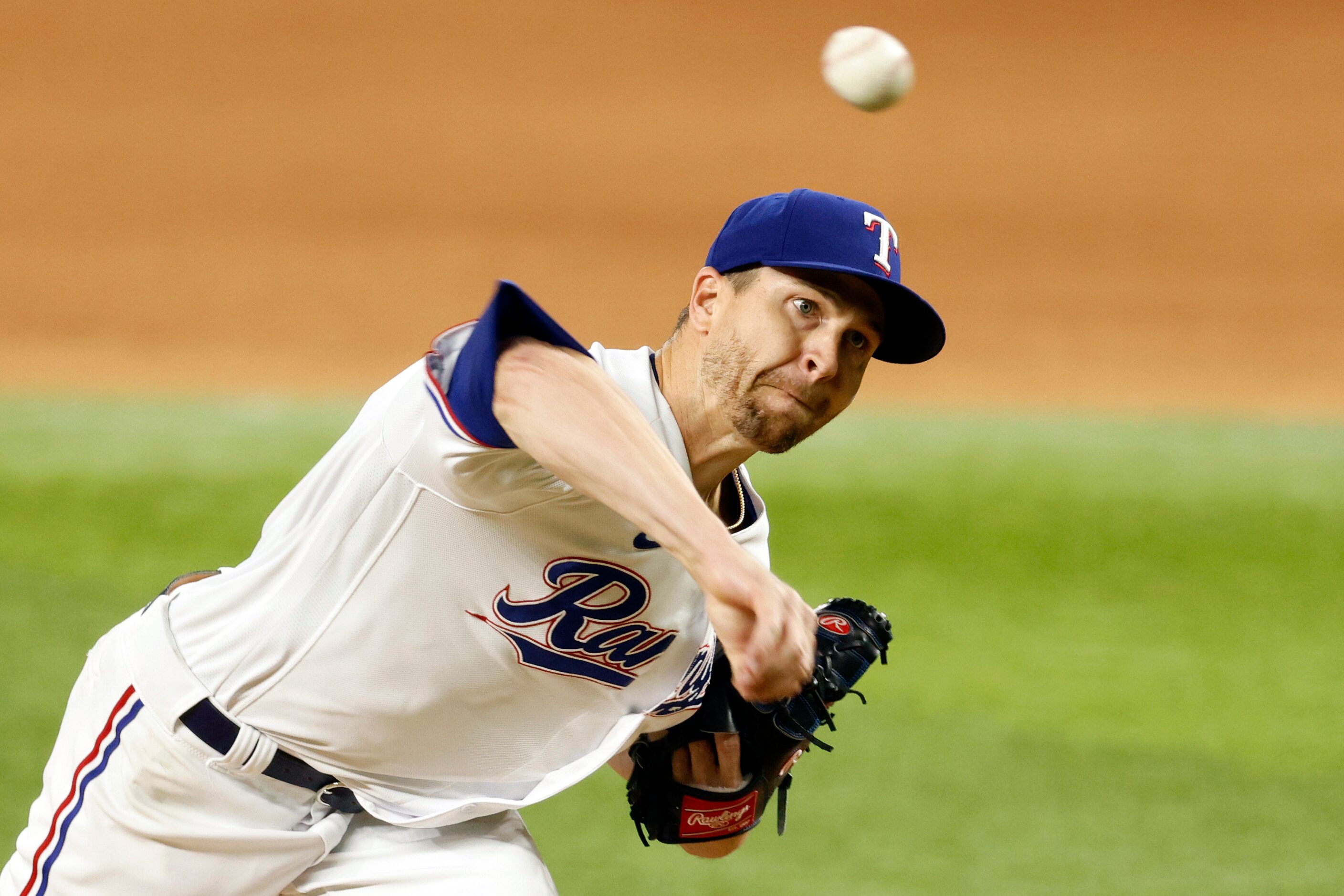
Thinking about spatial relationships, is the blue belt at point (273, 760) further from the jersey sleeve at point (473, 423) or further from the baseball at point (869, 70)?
the baseball at point (869, 70)

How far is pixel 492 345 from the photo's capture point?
1.62 m

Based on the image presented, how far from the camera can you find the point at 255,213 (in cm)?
1308

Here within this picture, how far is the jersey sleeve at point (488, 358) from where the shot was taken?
5.26 ft

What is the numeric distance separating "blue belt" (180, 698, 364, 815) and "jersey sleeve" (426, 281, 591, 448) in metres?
0.89

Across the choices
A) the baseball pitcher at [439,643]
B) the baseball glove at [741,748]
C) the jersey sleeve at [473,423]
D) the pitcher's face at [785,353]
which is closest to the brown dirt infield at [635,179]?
the baseball glove at [741,748]

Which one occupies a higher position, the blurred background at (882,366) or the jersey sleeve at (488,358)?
the jersey sleeve at (488,358)

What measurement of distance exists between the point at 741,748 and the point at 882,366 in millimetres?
8472

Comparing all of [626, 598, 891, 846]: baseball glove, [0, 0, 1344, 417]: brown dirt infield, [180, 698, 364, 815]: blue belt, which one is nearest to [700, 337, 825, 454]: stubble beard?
[626, 598, 891, 846]: baseball glove

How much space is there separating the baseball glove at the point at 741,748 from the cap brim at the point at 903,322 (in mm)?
589

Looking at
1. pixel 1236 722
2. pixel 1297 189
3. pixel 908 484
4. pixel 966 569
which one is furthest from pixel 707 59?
pixel 1236 722

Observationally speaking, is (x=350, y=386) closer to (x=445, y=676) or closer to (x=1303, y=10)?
(x=445, y=676)

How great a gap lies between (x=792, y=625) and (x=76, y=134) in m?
14.2

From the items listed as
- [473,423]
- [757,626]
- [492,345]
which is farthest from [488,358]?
[757,626]

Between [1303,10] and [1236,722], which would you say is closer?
[1236,722]
